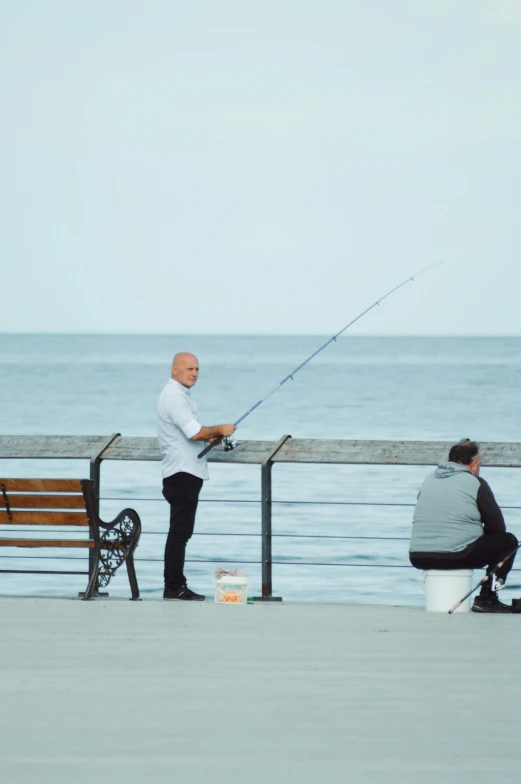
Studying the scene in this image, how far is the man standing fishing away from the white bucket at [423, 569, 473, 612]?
115 centimetres

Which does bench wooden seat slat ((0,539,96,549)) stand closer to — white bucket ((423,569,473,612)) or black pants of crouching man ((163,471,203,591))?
black pants of crouching man ((163,471,203,591))

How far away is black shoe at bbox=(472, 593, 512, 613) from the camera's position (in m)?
6.16

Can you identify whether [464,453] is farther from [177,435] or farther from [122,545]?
[122,545]

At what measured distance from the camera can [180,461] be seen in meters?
6.52

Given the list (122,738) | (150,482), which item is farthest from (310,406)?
(122,738)

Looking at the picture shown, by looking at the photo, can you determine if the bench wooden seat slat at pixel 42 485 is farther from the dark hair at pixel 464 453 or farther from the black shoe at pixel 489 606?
the black shoe at pixel 489 606

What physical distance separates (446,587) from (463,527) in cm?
32

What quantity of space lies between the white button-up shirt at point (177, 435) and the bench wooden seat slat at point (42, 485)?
0.45m

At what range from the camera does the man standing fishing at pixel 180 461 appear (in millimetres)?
6484

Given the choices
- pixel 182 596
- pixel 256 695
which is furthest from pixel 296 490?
pixel 256 695

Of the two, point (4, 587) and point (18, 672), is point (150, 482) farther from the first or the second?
point (18, 672)

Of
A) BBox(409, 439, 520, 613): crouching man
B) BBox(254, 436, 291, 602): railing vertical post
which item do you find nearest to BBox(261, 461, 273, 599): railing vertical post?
BBox(254, 436, 291, 602): railing vertical post

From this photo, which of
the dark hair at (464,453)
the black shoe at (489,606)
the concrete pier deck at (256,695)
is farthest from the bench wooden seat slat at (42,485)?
the black shoe at (489,606)

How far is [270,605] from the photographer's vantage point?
21.1 feet
